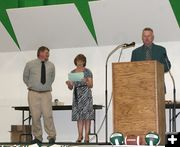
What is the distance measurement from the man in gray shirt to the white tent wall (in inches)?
56.4

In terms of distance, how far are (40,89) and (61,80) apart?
1679mm

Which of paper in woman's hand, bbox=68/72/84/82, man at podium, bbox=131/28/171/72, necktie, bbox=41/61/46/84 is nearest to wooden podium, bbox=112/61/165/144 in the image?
man at podium, bbox=131/28/171/72

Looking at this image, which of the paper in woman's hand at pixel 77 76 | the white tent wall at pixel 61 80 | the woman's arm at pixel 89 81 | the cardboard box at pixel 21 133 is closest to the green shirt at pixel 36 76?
the paper in woman's hand at pixel 77 76

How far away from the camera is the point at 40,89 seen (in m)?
6.25

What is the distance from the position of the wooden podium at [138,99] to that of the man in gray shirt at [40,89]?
2.31 metres

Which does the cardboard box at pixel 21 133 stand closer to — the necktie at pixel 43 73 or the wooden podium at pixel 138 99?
the necktie at pixel 43 73

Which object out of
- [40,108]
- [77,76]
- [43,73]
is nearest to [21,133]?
[40,108]

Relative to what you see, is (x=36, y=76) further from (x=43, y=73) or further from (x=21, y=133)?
(x=21, y=133)

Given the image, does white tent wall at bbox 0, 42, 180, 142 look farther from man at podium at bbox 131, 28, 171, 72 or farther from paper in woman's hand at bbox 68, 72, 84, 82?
man at podium at bbox 131, 28, 171, 72

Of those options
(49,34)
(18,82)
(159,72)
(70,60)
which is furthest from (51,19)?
(159,72)

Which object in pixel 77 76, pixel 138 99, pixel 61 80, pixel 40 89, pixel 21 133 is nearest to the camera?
pixel 138 99

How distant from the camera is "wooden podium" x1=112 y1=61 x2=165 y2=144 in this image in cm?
388

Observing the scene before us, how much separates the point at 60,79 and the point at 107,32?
128 centimetres

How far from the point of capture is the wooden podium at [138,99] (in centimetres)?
388
